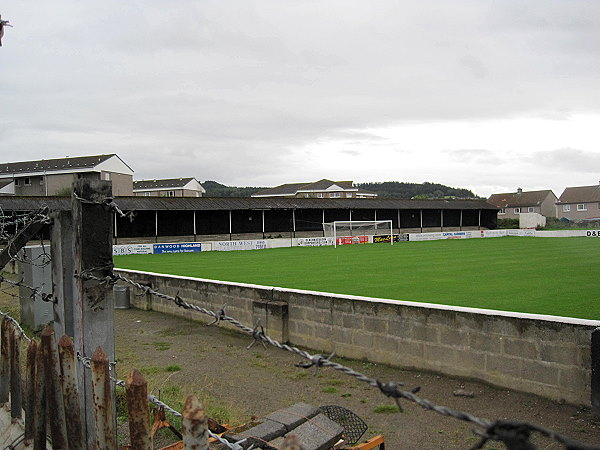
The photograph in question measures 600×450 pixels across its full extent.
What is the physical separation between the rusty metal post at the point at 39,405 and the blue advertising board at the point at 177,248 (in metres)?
31.8

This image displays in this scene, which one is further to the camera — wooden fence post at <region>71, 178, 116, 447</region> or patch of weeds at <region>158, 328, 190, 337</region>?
patch of weeds at <region>158, 328, 190, 337</region>

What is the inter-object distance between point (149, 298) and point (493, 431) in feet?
52.5

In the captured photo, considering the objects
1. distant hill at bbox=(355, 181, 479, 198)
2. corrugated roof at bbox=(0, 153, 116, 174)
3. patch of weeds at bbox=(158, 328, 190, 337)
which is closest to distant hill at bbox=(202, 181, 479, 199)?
distant hill at bbox=(355, 181, 479, 198)

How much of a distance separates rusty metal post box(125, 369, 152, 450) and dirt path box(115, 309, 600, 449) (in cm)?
431

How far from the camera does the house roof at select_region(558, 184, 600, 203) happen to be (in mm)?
92000

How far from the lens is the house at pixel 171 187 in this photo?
82562 millimetres

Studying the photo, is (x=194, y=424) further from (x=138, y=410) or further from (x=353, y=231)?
(x=353, y=231)

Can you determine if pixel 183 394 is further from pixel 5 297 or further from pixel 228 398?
pixel 5 297

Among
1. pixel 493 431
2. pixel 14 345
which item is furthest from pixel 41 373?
pixel 493 431

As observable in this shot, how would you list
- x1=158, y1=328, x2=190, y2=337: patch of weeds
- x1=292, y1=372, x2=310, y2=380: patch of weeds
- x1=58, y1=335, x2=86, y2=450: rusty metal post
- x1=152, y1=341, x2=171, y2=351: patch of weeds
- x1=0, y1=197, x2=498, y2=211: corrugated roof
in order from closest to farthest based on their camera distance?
x1=58, y1=335, x2=86, y2=450: rusty metal post < x1=292, y1=372, x2=310, y2=380: patch of weeds < x1=152, y1=341, x2=171, y2=351: patch of weeds < x1=158, y1=328, x2=190, y2=337: patch of weeds < x1=0, y1=197, x2=498, y2=211: corrugated roof

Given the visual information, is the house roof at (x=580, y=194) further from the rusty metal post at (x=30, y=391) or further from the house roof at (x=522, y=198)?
the rusty metal post at (x=30, y=391)

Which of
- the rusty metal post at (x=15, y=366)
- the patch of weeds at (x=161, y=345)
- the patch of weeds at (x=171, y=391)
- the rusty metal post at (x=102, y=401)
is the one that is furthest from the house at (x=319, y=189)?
the rusty metal post at (x=102, y=401)

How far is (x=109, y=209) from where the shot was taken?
10.7 feet

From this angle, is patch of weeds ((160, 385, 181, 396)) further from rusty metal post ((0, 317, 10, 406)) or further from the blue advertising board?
the blue advertising board
